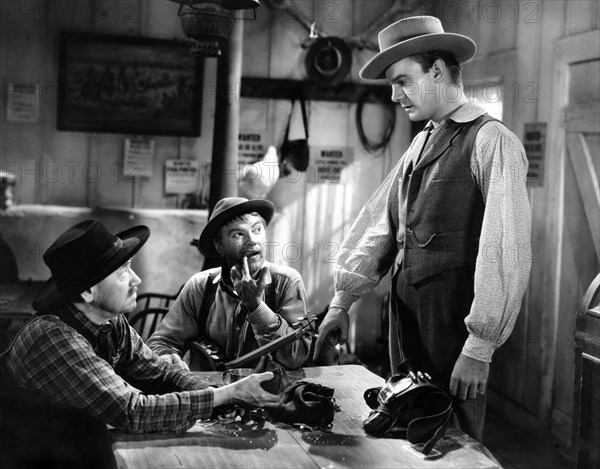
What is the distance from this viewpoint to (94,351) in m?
2.58

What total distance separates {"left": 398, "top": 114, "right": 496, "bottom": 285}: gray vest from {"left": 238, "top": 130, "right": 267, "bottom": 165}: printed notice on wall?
359 cm

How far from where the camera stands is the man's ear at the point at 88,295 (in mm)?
2590

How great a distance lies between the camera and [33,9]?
19.7 feet

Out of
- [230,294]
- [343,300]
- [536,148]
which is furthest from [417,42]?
[536,148]

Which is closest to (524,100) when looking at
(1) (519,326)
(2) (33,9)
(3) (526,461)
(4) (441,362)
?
(1) (519,326)

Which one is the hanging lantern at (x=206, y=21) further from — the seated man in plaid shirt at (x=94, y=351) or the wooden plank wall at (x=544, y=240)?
the wooden plank wall at (x=544, y=240)

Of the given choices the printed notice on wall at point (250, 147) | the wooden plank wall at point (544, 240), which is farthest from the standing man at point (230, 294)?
the printed notice on wall at point (250, 147)

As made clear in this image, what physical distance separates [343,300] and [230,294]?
0.69 m

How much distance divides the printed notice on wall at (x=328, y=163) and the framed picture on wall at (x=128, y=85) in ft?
3.41

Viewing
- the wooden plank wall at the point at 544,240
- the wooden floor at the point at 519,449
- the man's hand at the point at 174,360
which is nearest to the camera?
the man's hand at the point at 174,360

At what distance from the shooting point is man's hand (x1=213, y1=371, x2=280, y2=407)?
8.12 ft

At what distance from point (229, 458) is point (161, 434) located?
0.28 metres

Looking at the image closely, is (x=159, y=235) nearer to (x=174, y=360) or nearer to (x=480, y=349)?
(x=174, y=360)

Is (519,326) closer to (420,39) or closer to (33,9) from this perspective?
(420,39)
